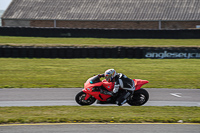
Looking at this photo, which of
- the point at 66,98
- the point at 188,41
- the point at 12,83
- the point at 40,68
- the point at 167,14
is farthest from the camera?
the point at 167,14

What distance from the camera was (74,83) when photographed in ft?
54.5

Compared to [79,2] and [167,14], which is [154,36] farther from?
[79,2]

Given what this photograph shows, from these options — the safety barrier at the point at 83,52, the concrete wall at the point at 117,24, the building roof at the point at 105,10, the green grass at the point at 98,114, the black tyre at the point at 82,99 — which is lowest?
the green grass at the point at 98,114

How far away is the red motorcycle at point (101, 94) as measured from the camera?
11.5 m

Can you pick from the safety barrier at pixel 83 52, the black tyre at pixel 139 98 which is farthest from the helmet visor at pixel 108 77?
the safety barrier at pixel 83 52

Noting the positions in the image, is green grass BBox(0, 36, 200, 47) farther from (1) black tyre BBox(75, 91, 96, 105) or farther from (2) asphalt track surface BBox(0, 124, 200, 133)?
(2) asphalt track surface BBox(0, 124, 200, 133)

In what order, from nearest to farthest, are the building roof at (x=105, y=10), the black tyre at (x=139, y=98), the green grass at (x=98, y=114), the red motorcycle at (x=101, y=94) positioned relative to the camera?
the green grass at (x=98, y=114), the red motorcycle at (x=101, y=94), the black tyre at (x=139, y=98), the building roof at (x=105, y=10)

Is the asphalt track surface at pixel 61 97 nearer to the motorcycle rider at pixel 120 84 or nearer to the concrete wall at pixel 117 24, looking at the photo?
the motorcycle rider at pixel 120 84

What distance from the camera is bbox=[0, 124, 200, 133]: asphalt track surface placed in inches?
325

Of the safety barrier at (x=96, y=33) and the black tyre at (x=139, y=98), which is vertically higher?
the safety barrier at (x=96, y=33)

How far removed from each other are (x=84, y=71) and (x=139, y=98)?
29.5 ft

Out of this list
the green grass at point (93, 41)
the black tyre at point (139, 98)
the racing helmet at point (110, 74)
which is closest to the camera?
the racing helmet at point (110, 74)

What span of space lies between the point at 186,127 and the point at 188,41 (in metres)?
23.6

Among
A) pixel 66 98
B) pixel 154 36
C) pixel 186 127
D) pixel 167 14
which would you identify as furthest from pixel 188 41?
pixel 186 127
